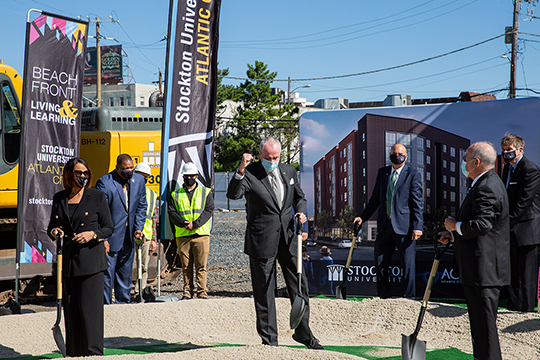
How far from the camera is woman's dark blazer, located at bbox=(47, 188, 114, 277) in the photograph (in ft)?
15.2

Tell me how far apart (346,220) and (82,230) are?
464 centimetres

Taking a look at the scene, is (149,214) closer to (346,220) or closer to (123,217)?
(123,217)

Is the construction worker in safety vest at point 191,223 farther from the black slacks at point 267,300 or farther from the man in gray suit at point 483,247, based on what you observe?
Result: the man in gray suit at point 483,247

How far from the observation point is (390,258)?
7266 mm

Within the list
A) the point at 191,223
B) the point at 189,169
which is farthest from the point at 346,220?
the point at 189,169

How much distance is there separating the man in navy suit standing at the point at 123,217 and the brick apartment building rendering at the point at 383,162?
2825 millimetres

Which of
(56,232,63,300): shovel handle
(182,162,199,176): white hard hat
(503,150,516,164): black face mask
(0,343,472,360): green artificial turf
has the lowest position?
(0,343,472,360): green artificial turf

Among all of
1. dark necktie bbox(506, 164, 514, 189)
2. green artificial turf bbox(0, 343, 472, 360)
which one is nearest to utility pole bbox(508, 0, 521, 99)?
dark necktie bbox(506, 164, 514, 189)

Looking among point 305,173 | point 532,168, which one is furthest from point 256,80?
point 532,168

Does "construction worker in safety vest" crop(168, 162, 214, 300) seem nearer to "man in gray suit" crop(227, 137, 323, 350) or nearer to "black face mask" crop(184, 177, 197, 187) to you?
"black face mask" crop(184, 177, 197, 187)

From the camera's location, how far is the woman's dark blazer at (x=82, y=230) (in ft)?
15.2

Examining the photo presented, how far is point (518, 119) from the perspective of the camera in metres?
7.36

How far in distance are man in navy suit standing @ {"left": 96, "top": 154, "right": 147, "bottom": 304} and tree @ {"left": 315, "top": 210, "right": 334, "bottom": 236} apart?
9.06 ft

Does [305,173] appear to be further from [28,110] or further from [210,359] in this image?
[210,359]
